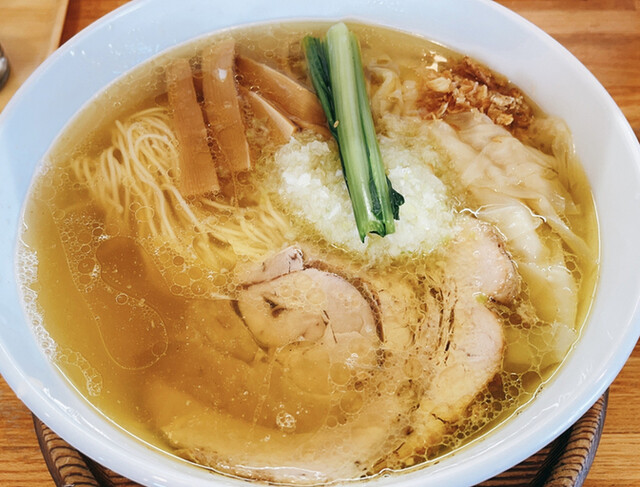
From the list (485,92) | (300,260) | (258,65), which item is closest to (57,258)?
(300,260)

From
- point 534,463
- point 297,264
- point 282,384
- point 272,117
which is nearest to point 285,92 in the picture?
point 272,117

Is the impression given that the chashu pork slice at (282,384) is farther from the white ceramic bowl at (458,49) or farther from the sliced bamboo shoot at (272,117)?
the sliced bamboo shoot at (272,117)

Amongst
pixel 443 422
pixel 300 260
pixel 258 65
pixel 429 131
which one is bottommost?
pixel 443 422

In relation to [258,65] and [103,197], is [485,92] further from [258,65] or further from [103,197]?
A: [103,197]

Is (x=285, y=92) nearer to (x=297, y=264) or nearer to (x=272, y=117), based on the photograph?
(x=272, y=117)

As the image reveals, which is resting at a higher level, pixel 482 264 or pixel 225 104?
pixel 225 104

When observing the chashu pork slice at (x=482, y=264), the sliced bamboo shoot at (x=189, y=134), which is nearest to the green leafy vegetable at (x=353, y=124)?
the chashu pork slice at (x=482, y=264)
